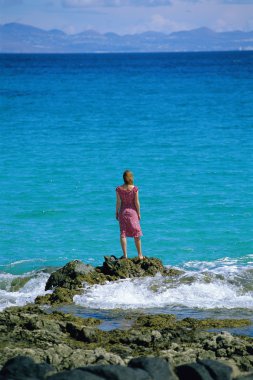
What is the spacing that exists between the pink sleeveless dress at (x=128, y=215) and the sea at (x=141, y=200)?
1.19m

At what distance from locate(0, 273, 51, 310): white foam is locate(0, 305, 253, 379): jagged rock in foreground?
137cm

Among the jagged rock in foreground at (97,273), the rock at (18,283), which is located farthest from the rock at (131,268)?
the rock at (18,283)

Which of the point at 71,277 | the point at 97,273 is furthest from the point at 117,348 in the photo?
the point at 97,273

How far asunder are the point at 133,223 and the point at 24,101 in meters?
38.2

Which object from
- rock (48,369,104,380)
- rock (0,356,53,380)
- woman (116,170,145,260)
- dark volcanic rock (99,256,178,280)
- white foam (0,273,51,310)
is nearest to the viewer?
rock (48,369,104,380)

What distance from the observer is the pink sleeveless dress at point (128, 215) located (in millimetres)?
14773

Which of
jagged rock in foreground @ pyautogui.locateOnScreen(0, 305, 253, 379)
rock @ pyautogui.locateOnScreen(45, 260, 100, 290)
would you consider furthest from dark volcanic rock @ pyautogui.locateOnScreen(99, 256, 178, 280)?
jagged rock in foreground @ pyautogui.locateOnScreen(0, 305, 253, 379)

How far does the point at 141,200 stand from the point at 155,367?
14386 mm

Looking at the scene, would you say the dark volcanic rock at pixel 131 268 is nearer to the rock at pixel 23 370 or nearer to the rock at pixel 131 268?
the rock at pixel 131 268

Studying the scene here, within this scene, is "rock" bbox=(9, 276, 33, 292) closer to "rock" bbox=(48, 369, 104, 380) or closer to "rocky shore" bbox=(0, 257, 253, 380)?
"rocky shore" bbox=(0, 257, 253, 380)

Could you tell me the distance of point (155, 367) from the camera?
8.62 metres

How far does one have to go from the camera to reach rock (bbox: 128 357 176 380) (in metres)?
8.52

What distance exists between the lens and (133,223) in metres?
14.9

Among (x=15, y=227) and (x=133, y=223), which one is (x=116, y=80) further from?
(x=133, y=223)
